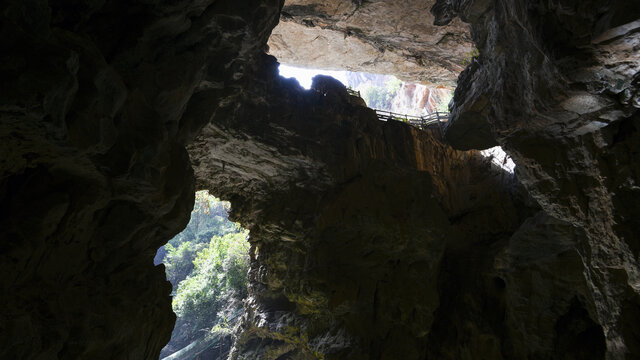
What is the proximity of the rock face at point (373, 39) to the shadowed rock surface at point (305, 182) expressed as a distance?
11.3ft

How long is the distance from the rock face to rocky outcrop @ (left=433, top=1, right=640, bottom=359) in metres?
5.79

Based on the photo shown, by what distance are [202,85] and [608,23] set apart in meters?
5.04

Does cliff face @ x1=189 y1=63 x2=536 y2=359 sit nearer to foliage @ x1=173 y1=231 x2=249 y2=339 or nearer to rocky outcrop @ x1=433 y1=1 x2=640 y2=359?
rocky outcrop @ x1=433 y1=1 x2=640 y2=359

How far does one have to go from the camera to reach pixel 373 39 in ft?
42.2

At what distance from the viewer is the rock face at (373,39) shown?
11.1 metres

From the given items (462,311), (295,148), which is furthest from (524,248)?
(295,148)

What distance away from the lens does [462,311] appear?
10.0 m

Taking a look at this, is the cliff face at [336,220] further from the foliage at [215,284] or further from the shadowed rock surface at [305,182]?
the foliage at [215,284]

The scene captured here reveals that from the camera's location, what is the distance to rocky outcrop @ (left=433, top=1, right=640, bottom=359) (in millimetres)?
3467

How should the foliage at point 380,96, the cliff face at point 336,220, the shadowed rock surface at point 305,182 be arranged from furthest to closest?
1. the foliage at point 380,96
2. the cliff face at point 336,220
3. the shadowed rock surface at point 305,182

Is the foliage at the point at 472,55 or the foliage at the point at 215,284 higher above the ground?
the foliage at the point at 472,55

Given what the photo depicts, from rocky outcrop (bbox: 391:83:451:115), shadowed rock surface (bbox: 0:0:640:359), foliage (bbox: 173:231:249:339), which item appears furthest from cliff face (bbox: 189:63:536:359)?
rocky outcrop (bbox: 391:83:451:115)

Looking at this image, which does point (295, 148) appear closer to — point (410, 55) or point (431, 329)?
point (431, 329)

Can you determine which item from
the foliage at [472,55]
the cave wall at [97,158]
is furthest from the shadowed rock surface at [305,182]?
the foliage at [472,55]
